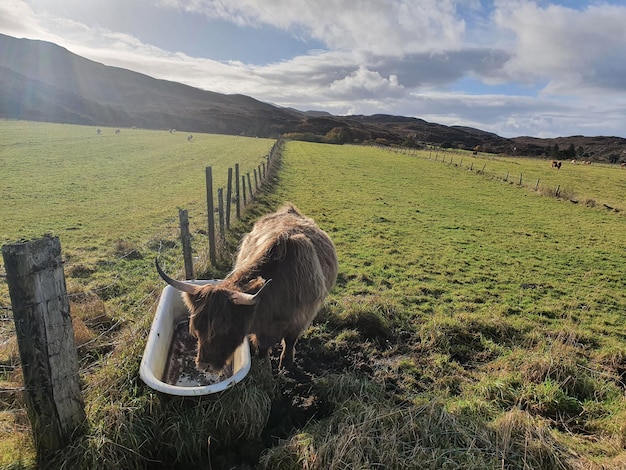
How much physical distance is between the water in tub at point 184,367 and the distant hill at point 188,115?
76.8 m

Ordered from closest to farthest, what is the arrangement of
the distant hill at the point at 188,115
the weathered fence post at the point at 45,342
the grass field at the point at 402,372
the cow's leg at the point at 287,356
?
the weathered fence post at the point at 45,342 → the grass field at the point at 402,372 → the cow's leg at the point at 287,356 → the distant hill at the point at 188,115

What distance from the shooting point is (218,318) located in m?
3.54

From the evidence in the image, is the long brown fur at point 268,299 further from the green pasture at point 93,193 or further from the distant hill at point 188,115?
the distant hill at point 188,115

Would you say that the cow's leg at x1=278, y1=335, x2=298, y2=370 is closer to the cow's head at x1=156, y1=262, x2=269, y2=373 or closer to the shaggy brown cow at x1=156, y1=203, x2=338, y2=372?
the shaggy brown cow at x1=156, y1=203, x2=338, y2=372

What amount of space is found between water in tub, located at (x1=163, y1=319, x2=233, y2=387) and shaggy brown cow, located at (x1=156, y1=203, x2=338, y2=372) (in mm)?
707

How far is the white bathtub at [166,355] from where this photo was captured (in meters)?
3.38

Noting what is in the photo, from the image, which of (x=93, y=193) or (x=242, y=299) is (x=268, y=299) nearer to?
(x=242, y=299)

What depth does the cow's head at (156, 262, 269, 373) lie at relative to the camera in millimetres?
3562

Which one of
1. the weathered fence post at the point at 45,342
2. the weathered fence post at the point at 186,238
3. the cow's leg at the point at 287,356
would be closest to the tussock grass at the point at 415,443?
the cow's leg at the point at 287,356

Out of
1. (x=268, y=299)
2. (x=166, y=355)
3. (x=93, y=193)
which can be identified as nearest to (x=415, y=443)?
(x=268, y=299)

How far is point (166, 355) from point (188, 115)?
5343 inches

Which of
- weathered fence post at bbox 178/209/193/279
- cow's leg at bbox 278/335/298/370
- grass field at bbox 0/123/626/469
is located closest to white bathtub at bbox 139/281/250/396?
grass field at bbox 0/123/626/469

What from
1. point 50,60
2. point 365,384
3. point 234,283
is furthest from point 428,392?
point 50,60

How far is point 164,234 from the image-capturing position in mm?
11000
